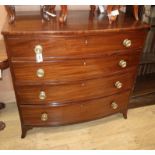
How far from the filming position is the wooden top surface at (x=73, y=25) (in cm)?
116

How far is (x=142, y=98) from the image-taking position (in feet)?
6.88

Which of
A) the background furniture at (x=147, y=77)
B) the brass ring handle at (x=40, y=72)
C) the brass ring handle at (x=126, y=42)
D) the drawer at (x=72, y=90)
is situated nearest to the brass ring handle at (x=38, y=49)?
the brass ring handle at (x=40, y=72)

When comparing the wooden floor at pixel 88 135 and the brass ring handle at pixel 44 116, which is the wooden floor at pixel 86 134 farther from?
the brass ring handle at pixel 44 116

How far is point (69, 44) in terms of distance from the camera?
123 centimetres

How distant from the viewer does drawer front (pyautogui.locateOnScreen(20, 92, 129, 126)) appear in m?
1.52

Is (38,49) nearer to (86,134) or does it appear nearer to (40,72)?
(40,72)

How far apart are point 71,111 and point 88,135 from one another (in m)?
0.34

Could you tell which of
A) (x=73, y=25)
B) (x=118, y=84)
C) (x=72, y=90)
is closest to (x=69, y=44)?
(x=73, y=25)

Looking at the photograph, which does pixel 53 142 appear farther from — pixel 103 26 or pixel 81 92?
pixel 103 26

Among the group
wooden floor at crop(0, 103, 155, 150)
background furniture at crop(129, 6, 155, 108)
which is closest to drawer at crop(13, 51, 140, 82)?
background furniture at crop(129, 6, 155, 108)

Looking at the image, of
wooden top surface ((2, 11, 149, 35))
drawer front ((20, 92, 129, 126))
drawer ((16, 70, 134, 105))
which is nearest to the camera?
wooden top surface ((2, 11, 149, 35))

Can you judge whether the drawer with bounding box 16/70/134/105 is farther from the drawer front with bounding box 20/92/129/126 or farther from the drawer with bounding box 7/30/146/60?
the drawer with bounding box 7/30/146/60

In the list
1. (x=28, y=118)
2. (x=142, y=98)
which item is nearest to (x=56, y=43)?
(x=28, y=118)
